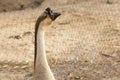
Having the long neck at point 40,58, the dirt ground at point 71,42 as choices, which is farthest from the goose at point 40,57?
the dirt ground at point 71,42

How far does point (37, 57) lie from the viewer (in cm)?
452

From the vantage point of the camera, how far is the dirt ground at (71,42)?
799 centimetres

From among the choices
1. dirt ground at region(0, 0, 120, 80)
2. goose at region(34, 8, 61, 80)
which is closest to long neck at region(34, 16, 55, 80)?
goose at region(34, 8, 61, 80)

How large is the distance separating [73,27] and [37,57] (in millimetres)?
6995

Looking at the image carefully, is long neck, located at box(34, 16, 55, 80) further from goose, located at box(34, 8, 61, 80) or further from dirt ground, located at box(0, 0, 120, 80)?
dirt ground, located at box(0, 0, 120, 80)

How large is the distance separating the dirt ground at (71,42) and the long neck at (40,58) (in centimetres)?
304

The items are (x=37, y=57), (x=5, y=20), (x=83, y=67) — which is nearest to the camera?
(x=37, y=57)

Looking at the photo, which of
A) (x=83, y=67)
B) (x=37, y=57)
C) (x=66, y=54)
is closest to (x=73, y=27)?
(x=66, y=54)

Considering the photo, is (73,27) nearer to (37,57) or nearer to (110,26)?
(110,26)

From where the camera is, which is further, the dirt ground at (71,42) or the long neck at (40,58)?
the dirt ground at (71,42)

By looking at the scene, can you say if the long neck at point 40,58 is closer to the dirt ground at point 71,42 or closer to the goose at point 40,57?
the goose at point 40,57

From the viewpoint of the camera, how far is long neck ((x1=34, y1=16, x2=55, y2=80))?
176 inches

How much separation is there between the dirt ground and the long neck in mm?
3043

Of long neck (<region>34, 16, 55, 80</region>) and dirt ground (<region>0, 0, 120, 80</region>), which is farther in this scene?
dirt ground (<region>0, 0, 120, 80</region>)
